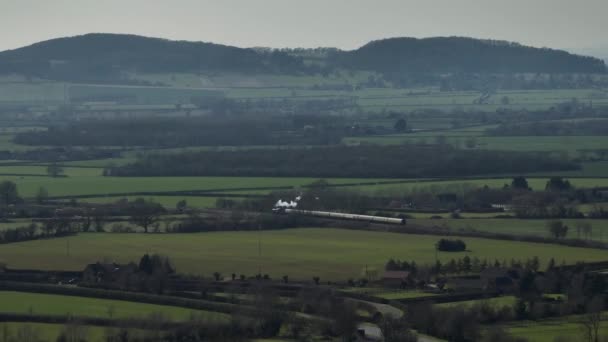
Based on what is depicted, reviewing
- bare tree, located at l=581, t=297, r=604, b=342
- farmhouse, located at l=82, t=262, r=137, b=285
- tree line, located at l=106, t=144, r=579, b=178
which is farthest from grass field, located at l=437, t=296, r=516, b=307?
tree line, located at l=106, t=144, r=579, b=178

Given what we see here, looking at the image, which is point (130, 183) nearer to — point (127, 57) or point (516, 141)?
point (516, 141)

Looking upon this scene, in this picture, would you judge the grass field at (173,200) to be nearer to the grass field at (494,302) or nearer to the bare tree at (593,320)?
the grass field at (494,302)

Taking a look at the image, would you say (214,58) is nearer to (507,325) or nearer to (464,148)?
(464,148)

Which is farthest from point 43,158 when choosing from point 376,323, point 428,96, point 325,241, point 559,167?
point 428,96

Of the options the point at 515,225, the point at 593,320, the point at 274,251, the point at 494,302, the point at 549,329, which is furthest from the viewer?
the point at 515,225

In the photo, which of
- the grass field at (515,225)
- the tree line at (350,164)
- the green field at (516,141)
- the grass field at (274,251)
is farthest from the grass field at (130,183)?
the green field at (516,141)

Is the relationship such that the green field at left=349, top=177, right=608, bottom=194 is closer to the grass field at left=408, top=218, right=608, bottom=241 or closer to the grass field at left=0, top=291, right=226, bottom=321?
the grass field at left=408, top=218, right=608, bottom=241

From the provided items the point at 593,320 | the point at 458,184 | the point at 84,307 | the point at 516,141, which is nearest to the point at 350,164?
the point at 458,184
